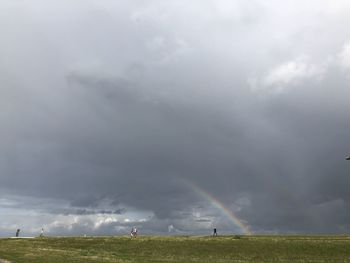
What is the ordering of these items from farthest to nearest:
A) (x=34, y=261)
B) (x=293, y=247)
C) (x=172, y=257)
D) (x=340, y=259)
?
(x=293, y=247)
(x=172, y=257)
(x=340, y=259)
(x=34, y=261)

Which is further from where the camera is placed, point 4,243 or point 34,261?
point 4,243

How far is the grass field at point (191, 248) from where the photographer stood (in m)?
68.6

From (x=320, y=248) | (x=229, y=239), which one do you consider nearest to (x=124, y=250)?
(x=229, y=239)

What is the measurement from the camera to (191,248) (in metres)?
77.9

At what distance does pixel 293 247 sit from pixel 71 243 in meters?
40.0

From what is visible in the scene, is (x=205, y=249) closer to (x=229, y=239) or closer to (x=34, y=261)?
(x=229, y=239)

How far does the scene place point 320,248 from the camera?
75.1 meters

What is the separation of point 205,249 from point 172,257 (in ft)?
26.5

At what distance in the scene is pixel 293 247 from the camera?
76375 mm

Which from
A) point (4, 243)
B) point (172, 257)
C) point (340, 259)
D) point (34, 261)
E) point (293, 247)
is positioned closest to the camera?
point (34, 261)

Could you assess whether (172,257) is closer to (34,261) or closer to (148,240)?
(148,240)

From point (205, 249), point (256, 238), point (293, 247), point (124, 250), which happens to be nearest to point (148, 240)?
point (124, 250)

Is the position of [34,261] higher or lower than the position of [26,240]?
lower

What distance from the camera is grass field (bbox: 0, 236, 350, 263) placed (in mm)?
68562
